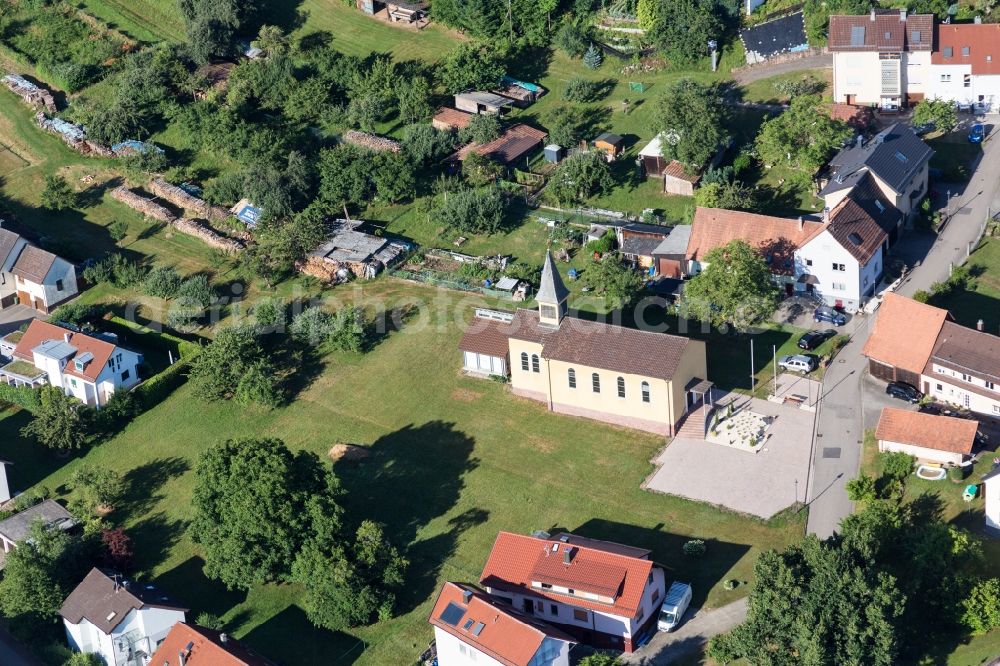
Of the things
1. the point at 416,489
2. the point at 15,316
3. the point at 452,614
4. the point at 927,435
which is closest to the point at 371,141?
the point at 15,316

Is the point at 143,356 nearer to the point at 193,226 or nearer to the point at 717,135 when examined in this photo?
the point at 193,226

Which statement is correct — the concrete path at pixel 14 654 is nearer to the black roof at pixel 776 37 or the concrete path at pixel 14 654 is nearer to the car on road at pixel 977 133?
the black roof at pixel 776 37

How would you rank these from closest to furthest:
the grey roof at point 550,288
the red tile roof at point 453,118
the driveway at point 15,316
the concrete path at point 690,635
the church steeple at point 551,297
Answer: the concrete path at point 690,635, the grey roof at point 550,288, the church steeple at point 551,297, the driveway at point 15,316, the red tile roof at point 453,118

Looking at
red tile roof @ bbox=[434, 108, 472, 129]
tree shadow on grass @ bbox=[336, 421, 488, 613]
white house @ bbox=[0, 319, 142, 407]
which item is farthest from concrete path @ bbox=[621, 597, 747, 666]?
red tile roof @ bbox=[434, 108, 472, 129]

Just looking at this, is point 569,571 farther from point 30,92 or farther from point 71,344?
point 30,92

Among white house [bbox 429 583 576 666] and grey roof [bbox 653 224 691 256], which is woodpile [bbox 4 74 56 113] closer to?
grey roof [bbox 653 224 691 256]

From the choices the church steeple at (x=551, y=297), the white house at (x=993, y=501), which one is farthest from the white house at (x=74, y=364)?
the white house at (x=993, y=501)
